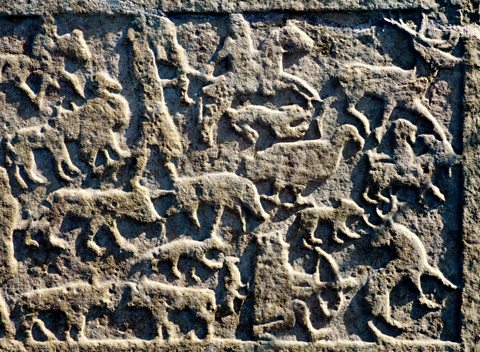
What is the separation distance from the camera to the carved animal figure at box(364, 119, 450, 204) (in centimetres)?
522

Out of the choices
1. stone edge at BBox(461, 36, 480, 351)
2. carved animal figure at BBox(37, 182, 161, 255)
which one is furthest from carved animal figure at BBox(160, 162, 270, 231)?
stone edge at BBox(461, 36, 480, 351)

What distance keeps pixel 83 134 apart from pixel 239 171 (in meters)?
0.73

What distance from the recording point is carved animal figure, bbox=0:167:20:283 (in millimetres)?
5227

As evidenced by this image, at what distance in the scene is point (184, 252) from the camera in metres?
5.20

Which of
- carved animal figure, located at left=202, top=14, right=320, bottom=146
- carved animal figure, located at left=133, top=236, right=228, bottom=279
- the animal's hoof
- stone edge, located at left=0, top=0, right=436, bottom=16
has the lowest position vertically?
the animal's hoof

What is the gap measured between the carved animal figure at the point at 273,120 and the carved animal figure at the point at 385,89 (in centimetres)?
22

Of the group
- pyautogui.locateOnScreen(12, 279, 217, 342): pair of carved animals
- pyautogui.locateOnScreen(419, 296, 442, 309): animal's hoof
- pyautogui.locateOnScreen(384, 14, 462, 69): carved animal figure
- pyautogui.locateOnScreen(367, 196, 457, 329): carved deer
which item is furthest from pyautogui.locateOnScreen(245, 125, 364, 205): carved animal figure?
pyautogui.locateOnScreen(419, 296, 442, 309): animal's hoof

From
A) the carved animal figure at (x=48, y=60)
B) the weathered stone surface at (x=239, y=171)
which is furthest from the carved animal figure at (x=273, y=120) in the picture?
the carved animal figure at (x=48, y=60)

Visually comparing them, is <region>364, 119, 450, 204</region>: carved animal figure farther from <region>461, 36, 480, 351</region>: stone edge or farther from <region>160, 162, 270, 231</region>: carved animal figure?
<region>160, 162, 270, 231</region>: carved animal figure

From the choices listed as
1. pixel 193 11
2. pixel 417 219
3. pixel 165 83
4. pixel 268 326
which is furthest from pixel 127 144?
pixel 417 219

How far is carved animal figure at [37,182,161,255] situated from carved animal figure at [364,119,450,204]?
1.00 meters

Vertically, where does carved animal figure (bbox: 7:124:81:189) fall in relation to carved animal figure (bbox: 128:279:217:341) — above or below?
above

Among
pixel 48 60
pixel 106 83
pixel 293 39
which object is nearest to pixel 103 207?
pixel 106 83

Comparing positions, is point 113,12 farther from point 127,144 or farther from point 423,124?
point 423,124
